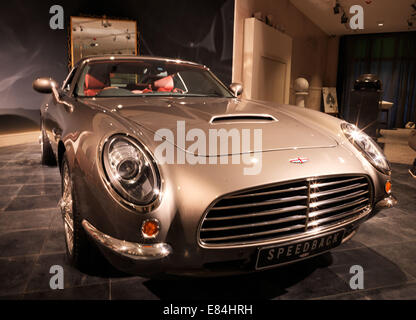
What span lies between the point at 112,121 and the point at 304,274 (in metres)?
1.11

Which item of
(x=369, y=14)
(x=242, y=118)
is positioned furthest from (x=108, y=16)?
(x=369, y=14)

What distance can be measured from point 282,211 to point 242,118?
1.78ft

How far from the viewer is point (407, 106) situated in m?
11.3

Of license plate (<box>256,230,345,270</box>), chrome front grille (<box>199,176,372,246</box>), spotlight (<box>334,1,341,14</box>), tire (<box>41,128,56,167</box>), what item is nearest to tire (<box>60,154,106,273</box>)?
chrome front grille (<box>199,176,372,246</box>)

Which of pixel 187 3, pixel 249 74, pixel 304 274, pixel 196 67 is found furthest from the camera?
pixel 249 74

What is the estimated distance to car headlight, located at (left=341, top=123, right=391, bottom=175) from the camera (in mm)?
1464

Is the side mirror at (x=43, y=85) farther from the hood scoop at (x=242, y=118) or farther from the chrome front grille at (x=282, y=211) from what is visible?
the chrome front grille at (x=282, y=211)

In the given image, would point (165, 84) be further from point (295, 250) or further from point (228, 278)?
point (295, 250)

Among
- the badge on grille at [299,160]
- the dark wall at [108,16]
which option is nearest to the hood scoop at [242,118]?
the badge on grille at [299,160]

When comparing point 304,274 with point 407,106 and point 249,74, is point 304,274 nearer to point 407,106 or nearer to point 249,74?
point 249,74

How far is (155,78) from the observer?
2.49 m

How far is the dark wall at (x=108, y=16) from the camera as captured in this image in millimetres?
5328

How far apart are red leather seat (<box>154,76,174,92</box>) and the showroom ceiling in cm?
760
